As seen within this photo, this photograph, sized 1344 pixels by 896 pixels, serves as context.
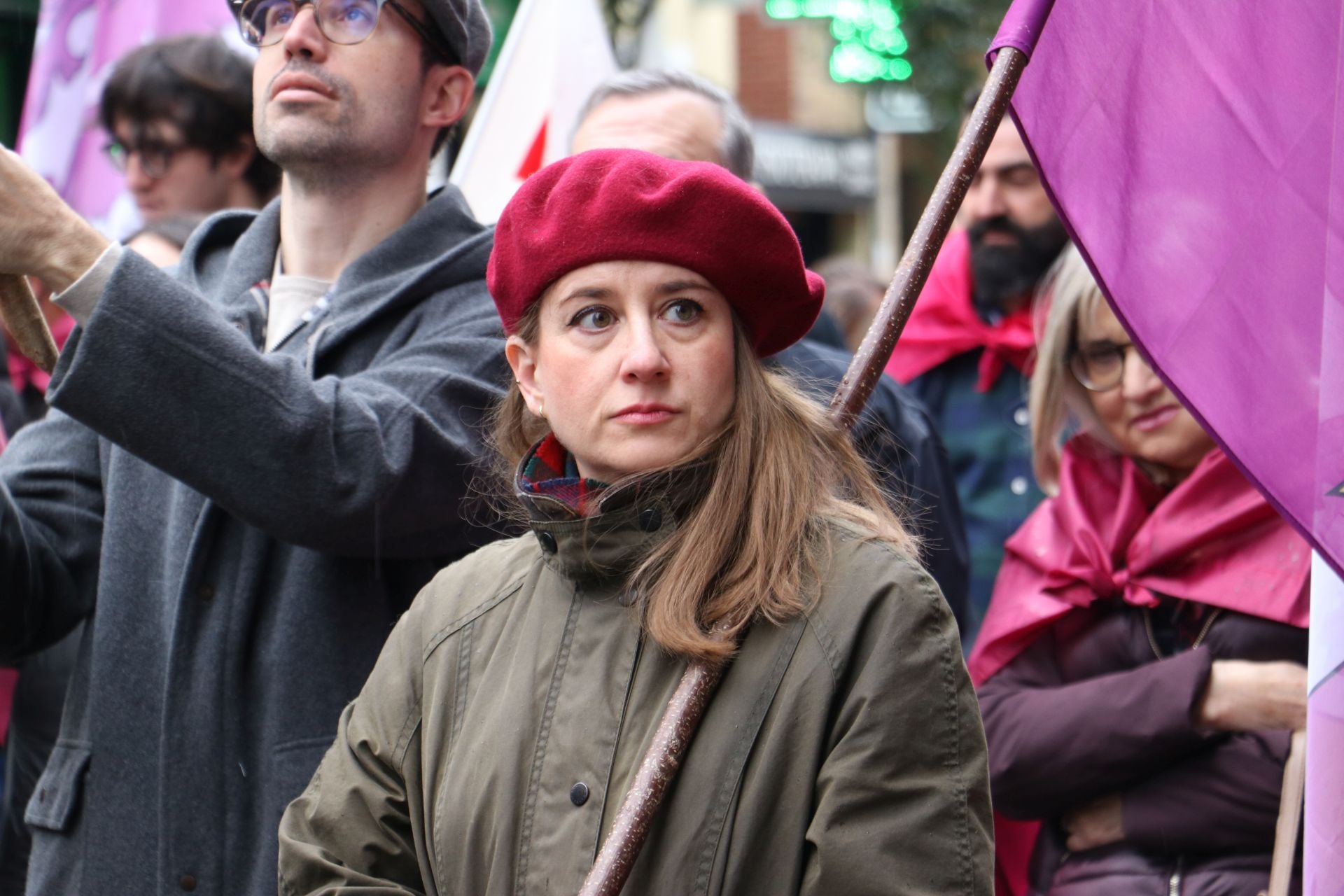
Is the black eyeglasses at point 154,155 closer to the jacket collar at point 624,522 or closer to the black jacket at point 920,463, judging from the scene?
the black jacket at point 920,463

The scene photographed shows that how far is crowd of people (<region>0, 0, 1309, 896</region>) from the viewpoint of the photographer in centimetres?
195

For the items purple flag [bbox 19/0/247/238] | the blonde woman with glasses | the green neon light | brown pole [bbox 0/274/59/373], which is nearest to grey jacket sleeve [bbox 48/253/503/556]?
brown pole [bbox 0/274/59/373]

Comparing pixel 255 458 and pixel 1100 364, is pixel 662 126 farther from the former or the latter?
pixel 255 458

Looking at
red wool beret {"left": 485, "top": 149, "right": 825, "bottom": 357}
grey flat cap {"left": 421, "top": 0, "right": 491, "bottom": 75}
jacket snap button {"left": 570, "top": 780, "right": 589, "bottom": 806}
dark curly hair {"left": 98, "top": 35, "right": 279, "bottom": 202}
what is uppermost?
dark curly hair {"left": 98, "top": 35, "right": 279, "bottom": 202}

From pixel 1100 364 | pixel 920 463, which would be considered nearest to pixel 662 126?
pixel 920 463

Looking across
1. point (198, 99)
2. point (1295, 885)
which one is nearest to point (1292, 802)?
point (1295, 885)

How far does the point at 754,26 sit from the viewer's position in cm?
1830

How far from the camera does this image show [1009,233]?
4.46 m

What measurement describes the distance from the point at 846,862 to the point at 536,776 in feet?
1.32

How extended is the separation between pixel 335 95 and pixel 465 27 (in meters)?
0.32

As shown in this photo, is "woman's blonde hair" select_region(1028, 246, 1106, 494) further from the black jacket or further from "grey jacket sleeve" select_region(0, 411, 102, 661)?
"grey jacket sleeve" select_region(0, 411, 102, 661)

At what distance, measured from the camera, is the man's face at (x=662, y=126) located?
3.56 metres

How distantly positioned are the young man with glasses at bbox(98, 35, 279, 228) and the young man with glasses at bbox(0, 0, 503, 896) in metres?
1.40

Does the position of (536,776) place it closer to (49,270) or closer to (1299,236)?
(49,270)
